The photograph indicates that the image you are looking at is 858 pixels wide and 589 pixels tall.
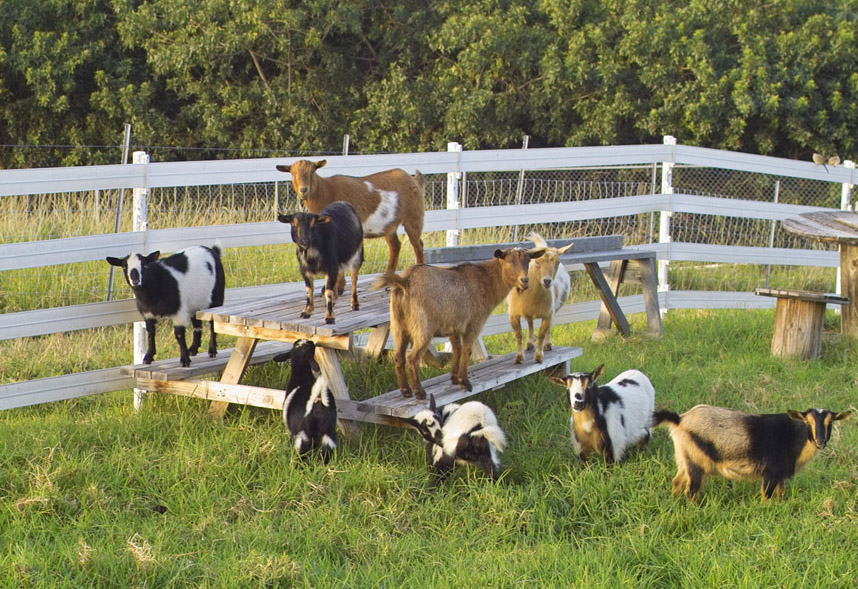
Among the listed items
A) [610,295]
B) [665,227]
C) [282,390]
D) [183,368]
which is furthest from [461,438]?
[665,227]

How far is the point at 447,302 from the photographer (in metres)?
5.41

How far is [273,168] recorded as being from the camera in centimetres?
689

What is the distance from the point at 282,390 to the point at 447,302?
1194 mm

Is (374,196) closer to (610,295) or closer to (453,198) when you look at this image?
(453,198)

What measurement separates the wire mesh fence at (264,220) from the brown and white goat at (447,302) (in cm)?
245

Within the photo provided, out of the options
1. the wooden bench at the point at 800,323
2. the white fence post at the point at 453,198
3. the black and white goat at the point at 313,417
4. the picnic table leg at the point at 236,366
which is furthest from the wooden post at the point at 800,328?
the picnic table leg at the point at 236,366

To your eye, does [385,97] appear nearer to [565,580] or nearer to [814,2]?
[814,2]

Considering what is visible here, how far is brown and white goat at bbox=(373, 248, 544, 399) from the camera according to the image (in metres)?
5.33

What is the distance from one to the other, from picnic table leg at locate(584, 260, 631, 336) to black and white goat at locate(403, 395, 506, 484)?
129 inches

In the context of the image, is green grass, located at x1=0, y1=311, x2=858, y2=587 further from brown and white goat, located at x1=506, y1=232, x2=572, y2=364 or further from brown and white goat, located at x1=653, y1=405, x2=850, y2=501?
brown and white goat, located at x1=506, y1=232, x2=572, y2=364

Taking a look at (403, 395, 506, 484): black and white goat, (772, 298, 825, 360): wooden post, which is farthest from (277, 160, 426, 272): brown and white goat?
(772, 298, 825, 360): wooden post

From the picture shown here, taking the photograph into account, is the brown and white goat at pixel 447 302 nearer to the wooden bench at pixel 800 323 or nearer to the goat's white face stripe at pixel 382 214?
the goat's white face stripe at pixel 382 214

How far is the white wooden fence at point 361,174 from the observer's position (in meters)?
5.85

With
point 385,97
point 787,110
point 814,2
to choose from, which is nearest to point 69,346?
point 385,97
